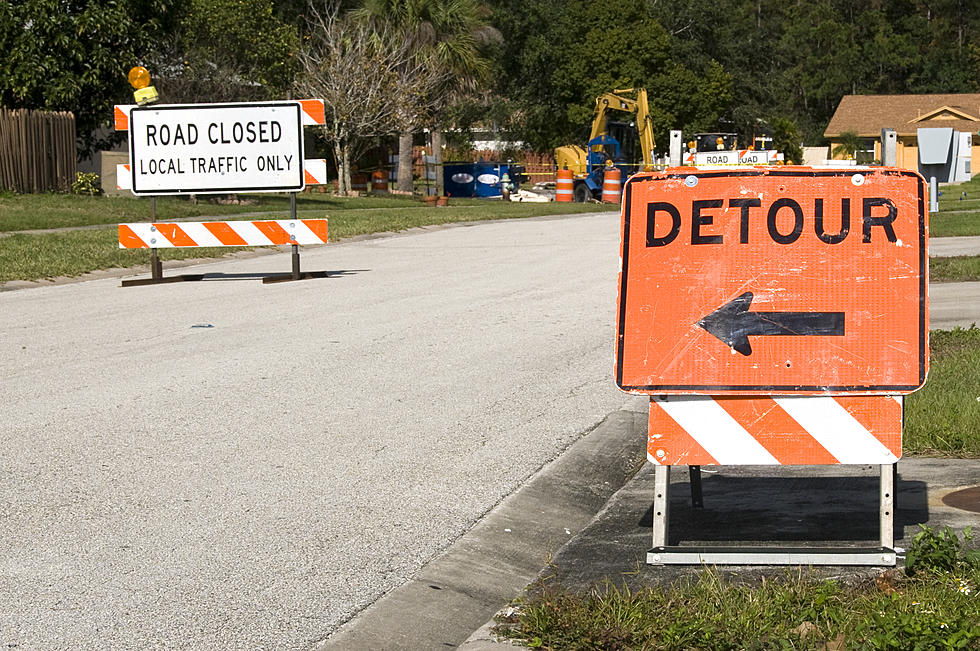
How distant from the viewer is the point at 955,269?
1672cm

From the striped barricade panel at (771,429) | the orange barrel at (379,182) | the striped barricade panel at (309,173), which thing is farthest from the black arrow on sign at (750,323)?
the orange barrel at (379,182)

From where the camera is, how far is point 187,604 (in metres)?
4.77

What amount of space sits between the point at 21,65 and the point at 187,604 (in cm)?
3115

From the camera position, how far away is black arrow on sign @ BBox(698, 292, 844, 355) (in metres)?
5.19

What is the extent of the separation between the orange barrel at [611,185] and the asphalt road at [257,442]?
34295 millimetres

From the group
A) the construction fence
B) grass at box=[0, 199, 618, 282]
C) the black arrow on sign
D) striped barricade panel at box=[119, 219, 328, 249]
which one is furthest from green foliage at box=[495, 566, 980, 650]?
the construction fence

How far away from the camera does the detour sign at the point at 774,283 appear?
5145mm

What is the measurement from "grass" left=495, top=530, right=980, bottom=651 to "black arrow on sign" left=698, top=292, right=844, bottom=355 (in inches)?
34.2

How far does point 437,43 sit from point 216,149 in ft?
127

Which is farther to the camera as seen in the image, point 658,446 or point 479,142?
point 479,142

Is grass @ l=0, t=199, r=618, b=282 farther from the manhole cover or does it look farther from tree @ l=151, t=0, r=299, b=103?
the manhole cover

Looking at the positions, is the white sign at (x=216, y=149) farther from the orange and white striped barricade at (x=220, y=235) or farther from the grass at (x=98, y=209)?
the grass at (x=98, y=209)

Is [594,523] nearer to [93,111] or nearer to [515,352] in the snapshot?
[515,352]

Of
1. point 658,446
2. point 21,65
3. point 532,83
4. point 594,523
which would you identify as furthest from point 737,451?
point 532,83
